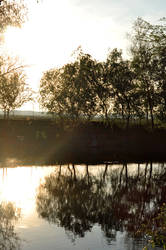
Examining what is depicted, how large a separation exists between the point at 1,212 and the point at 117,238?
6.41 m

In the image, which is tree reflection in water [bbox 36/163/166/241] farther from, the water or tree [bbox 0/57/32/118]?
tree [bbox 0/57/32/118]

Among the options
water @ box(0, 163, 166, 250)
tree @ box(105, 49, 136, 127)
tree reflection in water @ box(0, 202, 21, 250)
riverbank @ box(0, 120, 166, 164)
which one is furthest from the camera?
tree @ box(105, 49, 136, 127)

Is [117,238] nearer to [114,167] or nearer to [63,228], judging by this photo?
[63,228]

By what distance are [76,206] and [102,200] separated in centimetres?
203

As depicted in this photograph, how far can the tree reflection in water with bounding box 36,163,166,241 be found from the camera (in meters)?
15.2

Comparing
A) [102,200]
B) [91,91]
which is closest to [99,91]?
[91,91]

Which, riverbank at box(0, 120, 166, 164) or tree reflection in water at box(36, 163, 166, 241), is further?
riverbank at box(0, 120, 166, 164)

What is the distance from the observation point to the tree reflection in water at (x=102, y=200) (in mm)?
15156

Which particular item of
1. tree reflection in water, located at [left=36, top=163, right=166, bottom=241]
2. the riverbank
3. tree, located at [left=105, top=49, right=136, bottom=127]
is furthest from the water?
tree, located at [left=105, top=49, right=136, bottom=127]

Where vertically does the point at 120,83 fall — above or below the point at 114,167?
above

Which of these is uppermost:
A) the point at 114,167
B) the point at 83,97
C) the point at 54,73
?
the point at 54,73

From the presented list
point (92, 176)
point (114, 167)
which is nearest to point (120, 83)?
point (114, 167)

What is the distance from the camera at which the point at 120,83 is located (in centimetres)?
7188

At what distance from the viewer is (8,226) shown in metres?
14.4
